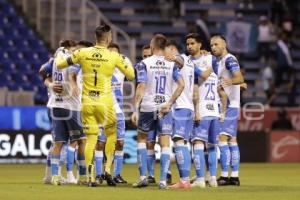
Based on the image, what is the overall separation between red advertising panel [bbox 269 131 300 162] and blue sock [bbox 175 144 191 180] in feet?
35.5

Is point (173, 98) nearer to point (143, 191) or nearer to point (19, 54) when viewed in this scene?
point (143, 191)

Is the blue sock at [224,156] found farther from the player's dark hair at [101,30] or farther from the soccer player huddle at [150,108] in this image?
the player's dark hair at [101,30]

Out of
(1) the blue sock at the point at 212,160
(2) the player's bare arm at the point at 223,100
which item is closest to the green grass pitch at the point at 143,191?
(1) the blue sock at the point at 212,160

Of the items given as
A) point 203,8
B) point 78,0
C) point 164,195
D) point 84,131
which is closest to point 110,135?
point 84,131

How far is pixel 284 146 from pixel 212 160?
33.6 ft

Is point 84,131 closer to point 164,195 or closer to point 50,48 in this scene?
point 164,195

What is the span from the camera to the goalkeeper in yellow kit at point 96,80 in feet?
52.9

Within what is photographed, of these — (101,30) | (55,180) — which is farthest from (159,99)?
(55,180)

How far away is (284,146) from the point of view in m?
27.1

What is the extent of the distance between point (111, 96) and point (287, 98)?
16.3 metres

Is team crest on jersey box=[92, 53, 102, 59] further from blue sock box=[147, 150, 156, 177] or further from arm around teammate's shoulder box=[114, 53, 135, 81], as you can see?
blue sock box=[147, 150, 156, 177]

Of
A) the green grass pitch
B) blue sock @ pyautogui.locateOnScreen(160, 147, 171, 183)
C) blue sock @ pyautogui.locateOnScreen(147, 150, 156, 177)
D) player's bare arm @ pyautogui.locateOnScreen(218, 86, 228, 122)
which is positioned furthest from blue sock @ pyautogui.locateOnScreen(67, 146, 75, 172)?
player's bare arm @ pyautogui.locateOnScreen(218, 86, 228, 122)

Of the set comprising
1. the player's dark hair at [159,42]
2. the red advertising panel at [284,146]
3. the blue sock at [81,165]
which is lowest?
the red advertising panel at [284,146]

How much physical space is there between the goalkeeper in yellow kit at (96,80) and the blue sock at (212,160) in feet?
6.06
